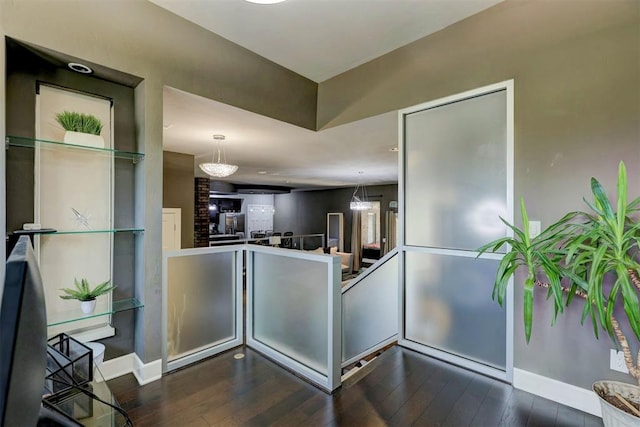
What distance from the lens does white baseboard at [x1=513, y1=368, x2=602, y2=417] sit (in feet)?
6.20

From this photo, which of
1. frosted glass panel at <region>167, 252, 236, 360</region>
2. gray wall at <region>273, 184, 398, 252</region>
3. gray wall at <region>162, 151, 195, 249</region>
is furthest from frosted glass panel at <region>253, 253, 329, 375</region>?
gray wall at <region>273, 184, 398, 252</region>

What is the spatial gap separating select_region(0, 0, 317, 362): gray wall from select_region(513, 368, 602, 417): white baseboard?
2.70 meters

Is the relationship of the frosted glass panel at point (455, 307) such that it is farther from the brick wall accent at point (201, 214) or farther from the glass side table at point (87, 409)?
the brick wall accent at point (201, 214)

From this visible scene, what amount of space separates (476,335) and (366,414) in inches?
45.0

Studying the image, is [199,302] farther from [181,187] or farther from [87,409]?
[181,187]

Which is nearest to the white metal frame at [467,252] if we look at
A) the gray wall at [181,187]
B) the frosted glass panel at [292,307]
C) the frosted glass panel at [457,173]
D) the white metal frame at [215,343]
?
the frosted glass panel at [457,173]

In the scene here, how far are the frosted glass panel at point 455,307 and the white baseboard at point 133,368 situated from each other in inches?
85.5

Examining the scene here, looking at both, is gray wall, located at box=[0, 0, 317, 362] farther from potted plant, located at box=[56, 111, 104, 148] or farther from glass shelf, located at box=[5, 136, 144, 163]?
potted plant, located at box=[56, 111, 104, 148]

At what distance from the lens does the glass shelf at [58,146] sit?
6.06 ft

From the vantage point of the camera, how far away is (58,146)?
2.03m

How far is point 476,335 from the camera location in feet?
7.99

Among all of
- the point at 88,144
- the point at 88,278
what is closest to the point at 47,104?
the point at 88,144

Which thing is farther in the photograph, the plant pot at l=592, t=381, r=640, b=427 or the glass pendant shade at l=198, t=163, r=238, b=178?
the glass pendant shade at l=198, t=163, r=238, b=178

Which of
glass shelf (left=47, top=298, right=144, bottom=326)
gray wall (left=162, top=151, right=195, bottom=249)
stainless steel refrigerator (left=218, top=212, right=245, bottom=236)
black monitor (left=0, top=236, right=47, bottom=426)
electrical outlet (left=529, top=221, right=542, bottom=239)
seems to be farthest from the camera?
stainless steel refrigerator (left=218, top=212, right=245, bottom=236)
